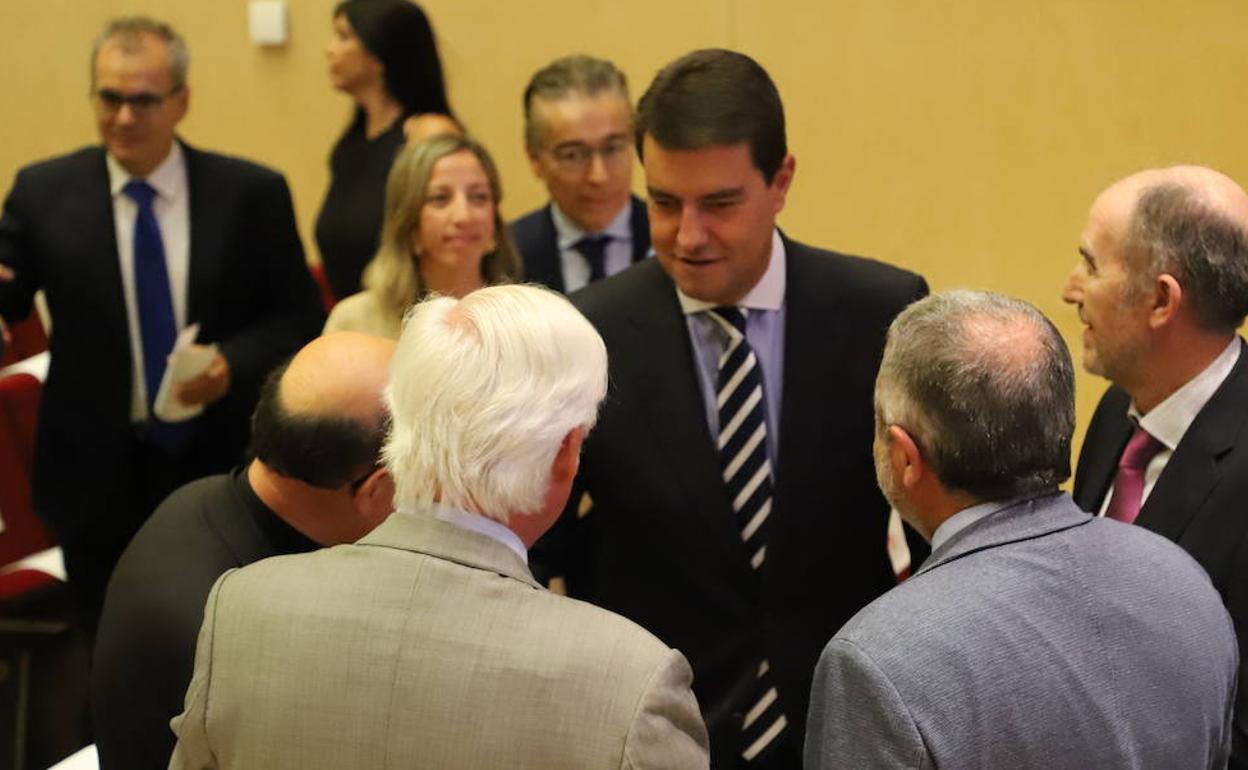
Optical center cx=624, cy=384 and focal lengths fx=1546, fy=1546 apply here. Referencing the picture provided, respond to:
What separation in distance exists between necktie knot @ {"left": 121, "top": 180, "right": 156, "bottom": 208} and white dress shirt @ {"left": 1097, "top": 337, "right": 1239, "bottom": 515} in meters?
2.69

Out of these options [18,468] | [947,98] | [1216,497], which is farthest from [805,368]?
[947,98]

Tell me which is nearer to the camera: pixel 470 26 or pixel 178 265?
pixel 178 265

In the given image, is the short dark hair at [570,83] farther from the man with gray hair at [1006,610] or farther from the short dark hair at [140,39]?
the man with gray hair at [1006,610]

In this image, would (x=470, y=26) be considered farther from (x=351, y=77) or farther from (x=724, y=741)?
(x=724, y=741)

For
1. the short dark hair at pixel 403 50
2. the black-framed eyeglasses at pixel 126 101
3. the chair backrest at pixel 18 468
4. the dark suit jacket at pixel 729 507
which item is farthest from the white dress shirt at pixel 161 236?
the dark suit jacket at pixel 729 507

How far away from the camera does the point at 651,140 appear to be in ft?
9.00

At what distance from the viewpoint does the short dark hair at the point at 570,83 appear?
4.50 metres

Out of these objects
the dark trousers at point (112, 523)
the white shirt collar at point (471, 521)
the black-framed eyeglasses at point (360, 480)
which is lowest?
the dark trousers at point (112, 523)

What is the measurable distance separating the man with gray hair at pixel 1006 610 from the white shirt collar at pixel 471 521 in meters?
0.41

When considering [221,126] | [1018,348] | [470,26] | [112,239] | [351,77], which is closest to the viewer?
[1018,348]

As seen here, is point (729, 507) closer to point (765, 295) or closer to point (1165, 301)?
point (765, 295)

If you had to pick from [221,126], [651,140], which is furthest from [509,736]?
[221,126]

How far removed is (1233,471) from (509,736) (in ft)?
4.45

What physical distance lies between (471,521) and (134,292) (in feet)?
8.52
